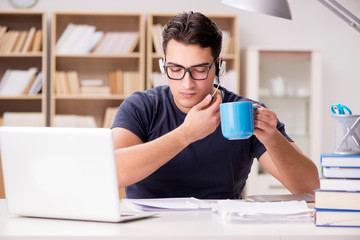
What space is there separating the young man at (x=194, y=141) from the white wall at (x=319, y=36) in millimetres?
2804

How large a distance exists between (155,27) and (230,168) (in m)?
2.65

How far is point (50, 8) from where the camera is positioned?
4.47m

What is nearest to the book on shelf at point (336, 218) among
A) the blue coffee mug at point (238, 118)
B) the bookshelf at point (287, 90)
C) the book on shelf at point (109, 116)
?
the blue coffee mug at point (238, 118)

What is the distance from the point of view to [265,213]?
1.18 meters

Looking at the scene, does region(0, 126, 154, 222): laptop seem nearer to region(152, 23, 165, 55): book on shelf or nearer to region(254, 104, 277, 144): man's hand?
region(254, 104, 277, 144): man's hand

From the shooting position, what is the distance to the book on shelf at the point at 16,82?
4242mm

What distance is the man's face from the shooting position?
1721mm

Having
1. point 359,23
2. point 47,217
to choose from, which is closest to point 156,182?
point 47,217

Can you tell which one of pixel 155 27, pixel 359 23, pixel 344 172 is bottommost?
pixel 344 172

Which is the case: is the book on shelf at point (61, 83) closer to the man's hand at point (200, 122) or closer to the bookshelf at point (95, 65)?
the bookshelf at point (95, 65)

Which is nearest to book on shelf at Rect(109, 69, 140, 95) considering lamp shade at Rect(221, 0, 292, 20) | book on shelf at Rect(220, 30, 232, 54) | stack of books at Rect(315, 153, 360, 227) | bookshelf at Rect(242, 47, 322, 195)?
book on shelf at Rect(220, 30, 232, 54)

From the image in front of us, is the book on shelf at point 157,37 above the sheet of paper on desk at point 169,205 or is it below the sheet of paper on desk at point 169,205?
above

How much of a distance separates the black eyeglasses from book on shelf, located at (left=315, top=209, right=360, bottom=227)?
2.45 ft

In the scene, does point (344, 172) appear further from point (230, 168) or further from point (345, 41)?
point (345, 41)
